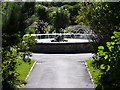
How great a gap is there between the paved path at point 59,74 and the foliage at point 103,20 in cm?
179

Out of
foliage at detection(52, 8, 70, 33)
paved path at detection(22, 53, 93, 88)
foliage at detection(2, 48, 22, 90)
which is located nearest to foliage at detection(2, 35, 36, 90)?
foliage at detection(2, 48, 22, 90)

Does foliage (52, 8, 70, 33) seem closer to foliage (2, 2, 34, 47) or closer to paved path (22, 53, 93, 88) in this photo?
paved path (22, 53, 93, 88)

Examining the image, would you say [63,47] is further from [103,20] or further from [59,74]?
[103,20]

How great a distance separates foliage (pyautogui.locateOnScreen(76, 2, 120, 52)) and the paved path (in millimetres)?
1791

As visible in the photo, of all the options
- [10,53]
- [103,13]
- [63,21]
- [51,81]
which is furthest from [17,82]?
[63,21]

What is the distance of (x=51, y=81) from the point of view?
11680 mm

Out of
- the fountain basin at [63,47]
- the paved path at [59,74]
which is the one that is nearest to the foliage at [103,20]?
the paved path at [59,74]

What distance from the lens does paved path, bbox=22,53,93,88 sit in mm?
11203

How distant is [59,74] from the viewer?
1300 centimetres

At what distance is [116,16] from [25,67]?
7254 mm

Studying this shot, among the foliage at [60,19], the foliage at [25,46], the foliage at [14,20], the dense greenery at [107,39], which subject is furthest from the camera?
the foliage at [60,19]

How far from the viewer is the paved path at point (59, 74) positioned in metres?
11.2

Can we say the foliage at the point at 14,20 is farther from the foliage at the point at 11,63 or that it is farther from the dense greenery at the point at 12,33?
the foliage at the point at 11,63

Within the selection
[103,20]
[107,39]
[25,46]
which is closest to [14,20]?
[25,46]
